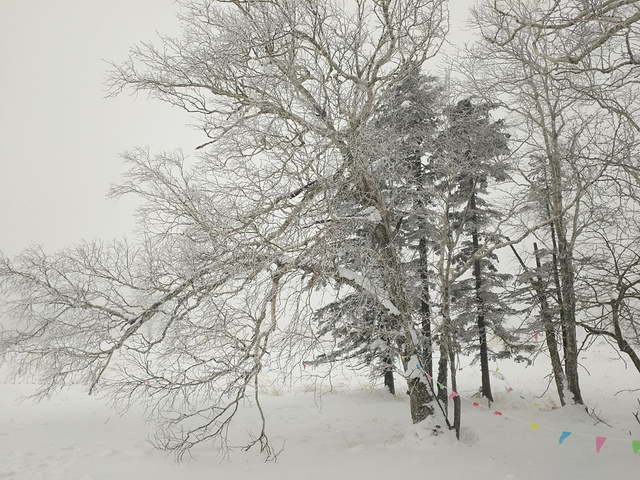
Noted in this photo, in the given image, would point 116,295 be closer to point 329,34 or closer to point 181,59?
point 181,59

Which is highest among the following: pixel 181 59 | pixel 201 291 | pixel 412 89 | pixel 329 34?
pixel 412 89

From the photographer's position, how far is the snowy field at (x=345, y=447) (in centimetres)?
591

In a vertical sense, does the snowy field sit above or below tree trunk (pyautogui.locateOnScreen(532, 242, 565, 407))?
below

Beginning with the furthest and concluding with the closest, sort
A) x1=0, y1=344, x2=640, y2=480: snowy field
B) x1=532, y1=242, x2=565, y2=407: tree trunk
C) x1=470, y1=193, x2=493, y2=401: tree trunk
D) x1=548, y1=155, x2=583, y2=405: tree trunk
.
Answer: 1. x1=470, y1=193, x2=493, y2=401: tree trunk
2. x1=532, y1=242, x2=565, y2=407: tree trunk
3. x1=548, y1=155, x2=583, y2=405: tree trunk
4. x1=0, y1=344, x2=640, y2=480: snowy field

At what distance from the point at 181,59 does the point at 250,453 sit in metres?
7.11

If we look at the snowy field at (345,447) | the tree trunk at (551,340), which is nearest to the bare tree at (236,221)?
the snowy field at (345,447)

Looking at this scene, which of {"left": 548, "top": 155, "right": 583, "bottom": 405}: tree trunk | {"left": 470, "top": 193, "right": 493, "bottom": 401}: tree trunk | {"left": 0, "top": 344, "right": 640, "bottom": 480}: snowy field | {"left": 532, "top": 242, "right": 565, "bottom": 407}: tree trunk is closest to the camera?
{"left": 0, "top": 344, "right": 640, "bottom": 480}: snowy field

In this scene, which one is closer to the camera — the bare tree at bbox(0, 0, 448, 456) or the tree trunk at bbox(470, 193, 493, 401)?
the bare tree at bbox(0, 0, 448, 456)

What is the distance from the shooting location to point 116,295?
7.55 m

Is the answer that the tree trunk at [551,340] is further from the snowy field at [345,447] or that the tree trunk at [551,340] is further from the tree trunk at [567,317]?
the snowy field at [345,447]

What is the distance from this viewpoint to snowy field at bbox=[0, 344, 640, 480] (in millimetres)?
5906

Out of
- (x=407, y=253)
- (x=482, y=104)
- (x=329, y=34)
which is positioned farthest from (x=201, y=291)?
(x=407, y=253)

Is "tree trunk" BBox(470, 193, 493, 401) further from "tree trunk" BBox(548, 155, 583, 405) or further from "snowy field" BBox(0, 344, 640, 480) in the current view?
"tree trunk" BBox(548, 155, 583, 405)

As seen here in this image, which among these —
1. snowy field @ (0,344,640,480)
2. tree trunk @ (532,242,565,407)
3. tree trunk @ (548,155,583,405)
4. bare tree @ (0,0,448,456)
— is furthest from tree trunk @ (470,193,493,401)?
bare tree @ (0,0,448,456)
